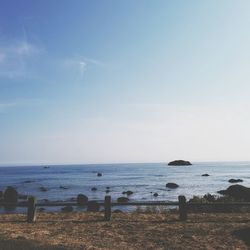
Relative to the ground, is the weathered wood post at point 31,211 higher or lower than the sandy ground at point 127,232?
higher

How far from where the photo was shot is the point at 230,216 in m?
17.0

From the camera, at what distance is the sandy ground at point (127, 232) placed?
11312mm

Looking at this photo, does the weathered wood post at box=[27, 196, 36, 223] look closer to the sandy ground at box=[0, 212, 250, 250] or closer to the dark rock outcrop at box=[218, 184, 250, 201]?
the sandy ground at box=[0, 212, 250, 250]

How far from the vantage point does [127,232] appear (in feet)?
44.3

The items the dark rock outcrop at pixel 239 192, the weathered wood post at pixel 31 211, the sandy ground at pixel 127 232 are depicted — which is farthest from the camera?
the dark rock outcrop at pixel 239 192

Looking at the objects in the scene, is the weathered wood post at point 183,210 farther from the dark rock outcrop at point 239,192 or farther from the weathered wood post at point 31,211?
the dark rock outcrop at point 239,192

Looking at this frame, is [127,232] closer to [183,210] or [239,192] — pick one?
[183,210]

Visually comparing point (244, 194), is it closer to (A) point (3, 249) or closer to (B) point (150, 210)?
(B) point (150, 210)

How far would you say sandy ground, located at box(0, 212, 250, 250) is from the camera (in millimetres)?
11312

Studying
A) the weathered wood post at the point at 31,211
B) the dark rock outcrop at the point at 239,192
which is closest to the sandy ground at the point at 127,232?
the weathered wood post at the point at 31,211

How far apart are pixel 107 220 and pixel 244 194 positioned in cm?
2941

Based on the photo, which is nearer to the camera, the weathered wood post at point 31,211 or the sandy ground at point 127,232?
the sandy ground at point 127,232

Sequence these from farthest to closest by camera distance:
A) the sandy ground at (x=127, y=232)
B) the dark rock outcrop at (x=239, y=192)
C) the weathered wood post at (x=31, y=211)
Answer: the dark rock outcrop at (x=239, y=192) < the weathered wood post at (x=31, y=211) < the sandy ground at (x=127, y=232)

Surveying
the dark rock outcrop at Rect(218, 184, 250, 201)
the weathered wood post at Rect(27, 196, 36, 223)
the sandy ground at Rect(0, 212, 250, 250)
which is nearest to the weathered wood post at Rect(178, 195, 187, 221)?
the sandy ground at Rect(0, 212, 250, 250)
